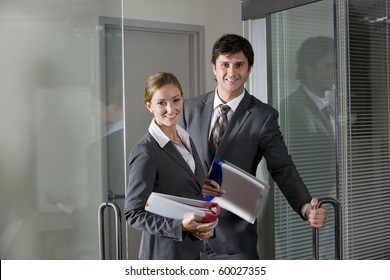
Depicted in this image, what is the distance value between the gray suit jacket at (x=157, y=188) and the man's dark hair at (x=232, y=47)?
0.36 meters

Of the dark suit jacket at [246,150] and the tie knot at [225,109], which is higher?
the tie knot at [225,109]

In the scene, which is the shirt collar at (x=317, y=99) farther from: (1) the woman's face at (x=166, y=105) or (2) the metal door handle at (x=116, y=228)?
(2) the metal door handle at (x=116, y=228)

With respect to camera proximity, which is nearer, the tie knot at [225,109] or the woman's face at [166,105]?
the woman's face at [166,105]

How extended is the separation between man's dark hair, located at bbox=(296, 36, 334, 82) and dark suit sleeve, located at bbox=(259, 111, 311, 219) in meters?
0.18

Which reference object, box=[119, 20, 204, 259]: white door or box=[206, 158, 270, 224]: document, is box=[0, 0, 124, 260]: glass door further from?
box=[206, 158, 270, 224]: document

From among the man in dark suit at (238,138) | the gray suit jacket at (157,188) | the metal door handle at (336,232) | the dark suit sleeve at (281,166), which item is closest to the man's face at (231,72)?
the man in dark suit at (238,138)

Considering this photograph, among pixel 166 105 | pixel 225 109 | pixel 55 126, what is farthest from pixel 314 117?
pixel 55 126

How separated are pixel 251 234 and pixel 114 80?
2.28 ft

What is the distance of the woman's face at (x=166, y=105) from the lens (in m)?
1.57

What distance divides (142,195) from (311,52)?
745 mm

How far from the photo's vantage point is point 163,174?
156cm

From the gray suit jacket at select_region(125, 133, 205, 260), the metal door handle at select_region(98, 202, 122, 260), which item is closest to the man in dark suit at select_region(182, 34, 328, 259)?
the gray suit jacket at select_region(125, 133, 205, 260)

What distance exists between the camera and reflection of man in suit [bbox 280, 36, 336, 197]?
1.75m

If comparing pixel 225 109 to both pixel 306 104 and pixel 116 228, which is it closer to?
pixel 306 104
